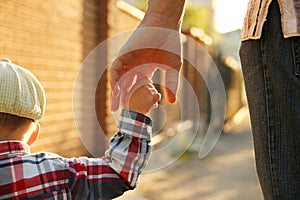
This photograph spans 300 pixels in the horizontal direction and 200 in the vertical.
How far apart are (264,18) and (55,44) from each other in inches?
154

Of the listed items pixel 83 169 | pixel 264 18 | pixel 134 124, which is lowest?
pixel 83 169

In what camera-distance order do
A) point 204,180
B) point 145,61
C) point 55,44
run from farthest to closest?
point 204,180, point 55,44, point 145,61

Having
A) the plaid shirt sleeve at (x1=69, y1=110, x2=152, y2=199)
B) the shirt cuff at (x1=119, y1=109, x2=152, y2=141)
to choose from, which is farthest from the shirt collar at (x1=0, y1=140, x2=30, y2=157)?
the shirt cuff at (x1=119, y1=109, x2=152, y2=141)

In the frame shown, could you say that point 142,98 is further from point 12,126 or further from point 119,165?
point 12,126

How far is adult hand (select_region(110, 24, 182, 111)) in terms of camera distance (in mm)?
1329

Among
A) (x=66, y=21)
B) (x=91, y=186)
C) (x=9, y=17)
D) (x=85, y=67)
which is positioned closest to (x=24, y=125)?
(x=91, y=186)

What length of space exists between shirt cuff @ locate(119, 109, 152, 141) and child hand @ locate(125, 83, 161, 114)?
0.02 m

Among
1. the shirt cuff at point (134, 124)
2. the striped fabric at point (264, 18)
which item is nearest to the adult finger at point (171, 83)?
the shirt cuff at point (134, 124)

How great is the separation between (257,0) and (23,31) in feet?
10.5

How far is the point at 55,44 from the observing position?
5.08 meters

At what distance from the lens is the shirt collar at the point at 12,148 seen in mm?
1397

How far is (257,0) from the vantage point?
4.63 feet

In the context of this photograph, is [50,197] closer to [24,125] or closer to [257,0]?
[24,125]

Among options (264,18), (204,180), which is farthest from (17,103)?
(204,180)
